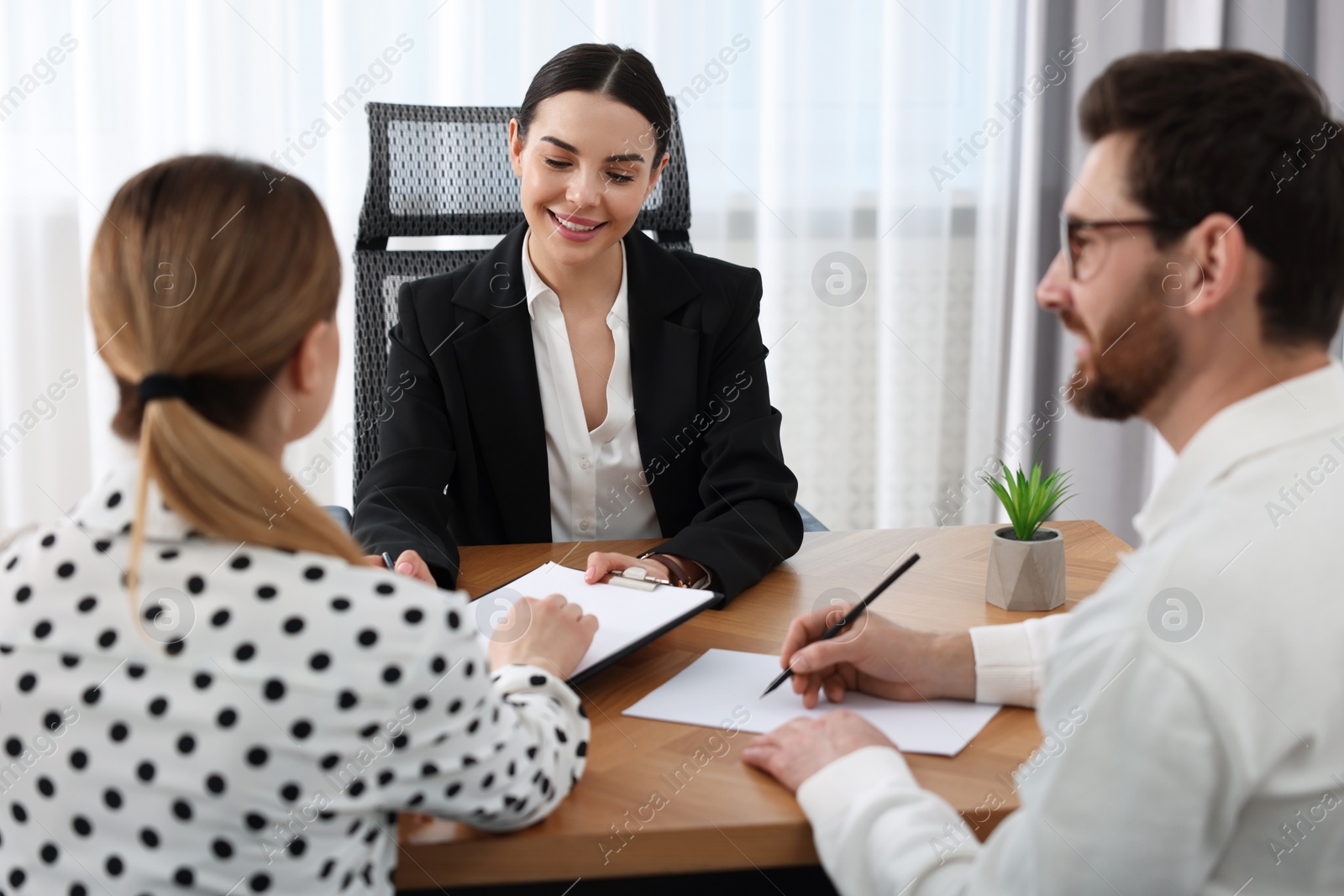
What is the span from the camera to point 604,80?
167 cm

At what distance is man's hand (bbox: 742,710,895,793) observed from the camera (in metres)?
0.91

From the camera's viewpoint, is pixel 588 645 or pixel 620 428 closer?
pixel 588 645

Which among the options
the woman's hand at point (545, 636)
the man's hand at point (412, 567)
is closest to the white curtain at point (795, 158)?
the man's hand at point (412, 567)

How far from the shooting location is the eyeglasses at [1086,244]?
833mm

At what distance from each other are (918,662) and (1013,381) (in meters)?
2.05

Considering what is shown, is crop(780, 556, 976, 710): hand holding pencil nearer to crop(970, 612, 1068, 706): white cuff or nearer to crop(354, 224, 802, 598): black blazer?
crop(970, 612, 1068, 706): white cuff

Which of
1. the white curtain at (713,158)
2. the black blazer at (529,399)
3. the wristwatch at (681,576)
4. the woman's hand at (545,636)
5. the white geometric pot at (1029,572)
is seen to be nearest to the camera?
the woman's hand at (545,636)

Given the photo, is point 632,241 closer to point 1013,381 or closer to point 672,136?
point 672,136

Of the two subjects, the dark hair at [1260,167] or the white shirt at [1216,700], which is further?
the dark hair at [1260,167]

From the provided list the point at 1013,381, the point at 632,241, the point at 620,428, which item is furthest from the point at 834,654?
the point at 1013,381

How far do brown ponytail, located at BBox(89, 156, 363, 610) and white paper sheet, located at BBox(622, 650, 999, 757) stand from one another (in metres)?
0.38

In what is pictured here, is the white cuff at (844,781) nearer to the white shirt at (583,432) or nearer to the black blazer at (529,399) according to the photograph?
the black blazer at (529,399)

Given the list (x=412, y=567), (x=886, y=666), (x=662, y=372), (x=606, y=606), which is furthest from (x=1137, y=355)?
(x=662, y=372)

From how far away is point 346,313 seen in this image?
8.43 feet
